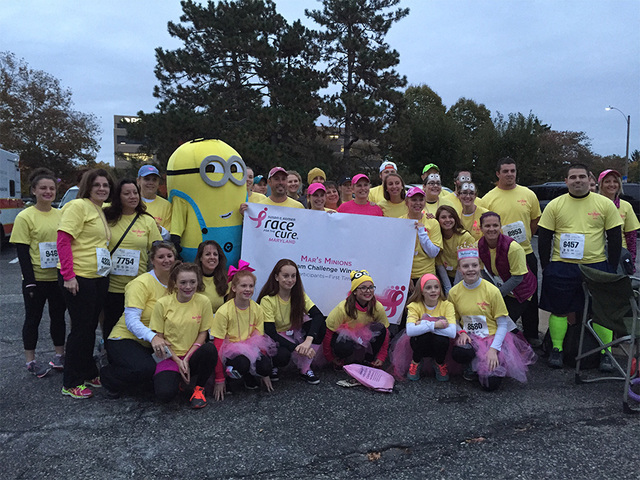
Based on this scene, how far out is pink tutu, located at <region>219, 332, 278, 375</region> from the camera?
11.8ft

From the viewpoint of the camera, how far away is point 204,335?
363cm

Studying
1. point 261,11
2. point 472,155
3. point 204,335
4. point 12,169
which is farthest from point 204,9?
point 204,335

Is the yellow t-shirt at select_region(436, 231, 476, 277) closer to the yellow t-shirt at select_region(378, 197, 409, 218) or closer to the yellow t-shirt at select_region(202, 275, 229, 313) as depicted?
the yellow t-shirt at select_region(378, 197, 409, 218)

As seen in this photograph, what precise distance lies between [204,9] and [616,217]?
1846 centimetres

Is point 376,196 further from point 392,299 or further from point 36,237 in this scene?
point 36,237

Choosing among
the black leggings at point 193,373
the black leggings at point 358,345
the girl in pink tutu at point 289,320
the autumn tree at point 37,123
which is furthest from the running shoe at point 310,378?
the autumn tree at point 37,123

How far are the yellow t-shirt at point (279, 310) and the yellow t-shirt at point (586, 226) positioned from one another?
2.35m

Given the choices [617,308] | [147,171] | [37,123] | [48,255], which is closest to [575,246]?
[617,308]

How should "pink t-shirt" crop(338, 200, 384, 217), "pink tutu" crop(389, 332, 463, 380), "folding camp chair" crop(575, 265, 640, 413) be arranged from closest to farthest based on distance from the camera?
"folding camp chair" crop(575, 265, 640, 413)
"pink tutu" crop(389, 332, 463, 380)
"pink t-shirt" crop(338, 200, 384, 217)

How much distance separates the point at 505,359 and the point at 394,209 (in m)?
1.84

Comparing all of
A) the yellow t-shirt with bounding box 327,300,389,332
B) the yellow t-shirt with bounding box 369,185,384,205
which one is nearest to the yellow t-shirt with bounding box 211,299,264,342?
the yellow t-shirt with bounding box 327,300,389,332

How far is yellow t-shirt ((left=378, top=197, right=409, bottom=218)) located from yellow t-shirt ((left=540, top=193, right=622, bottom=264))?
4.73 feet

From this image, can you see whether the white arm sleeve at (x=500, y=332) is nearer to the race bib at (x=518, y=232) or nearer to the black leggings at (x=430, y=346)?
the black leggings at (x=430, y=346)

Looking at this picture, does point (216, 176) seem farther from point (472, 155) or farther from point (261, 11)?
point (472, 155)
